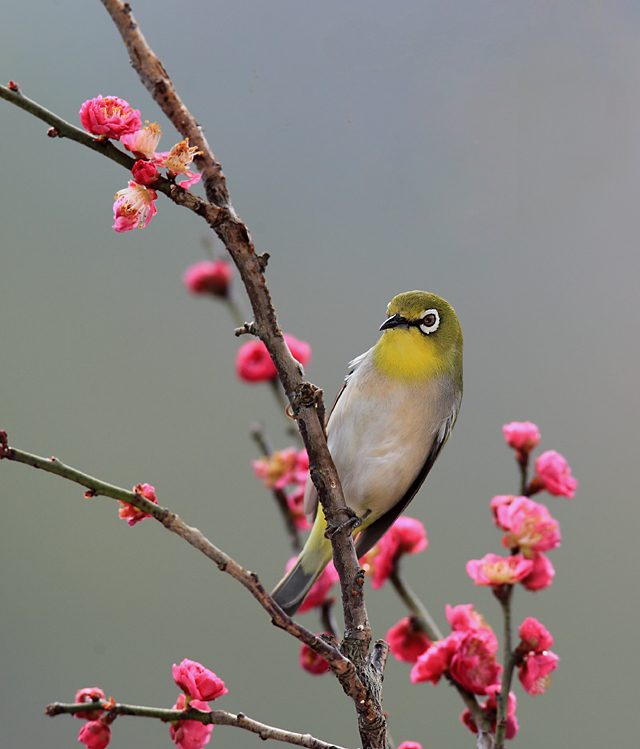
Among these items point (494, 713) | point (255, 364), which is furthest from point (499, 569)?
point (255, 364)

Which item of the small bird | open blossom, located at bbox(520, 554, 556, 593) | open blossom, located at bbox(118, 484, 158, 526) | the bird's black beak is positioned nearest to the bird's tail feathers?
the small bird

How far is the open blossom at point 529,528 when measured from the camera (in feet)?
3.27

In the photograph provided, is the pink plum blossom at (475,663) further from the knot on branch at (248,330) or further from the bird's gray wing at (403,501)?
the knot on branch at (248,330)

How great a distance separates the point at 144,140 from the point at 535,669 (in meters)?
0.87

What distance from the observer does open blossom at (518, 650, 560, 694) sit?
927 millimetres

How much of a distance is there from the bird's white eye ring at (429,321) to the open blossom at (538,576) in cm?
41

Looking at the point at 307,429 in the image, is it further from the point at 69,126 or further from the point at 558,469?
the point at 558,469

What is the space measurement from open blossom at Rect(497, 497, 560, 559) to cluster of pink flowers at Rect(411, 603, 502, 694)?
0.15 meters

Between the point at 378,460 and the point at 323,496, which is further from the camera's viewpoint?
the point at 378,460

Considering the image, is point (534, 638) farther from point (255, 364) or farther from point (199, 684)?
point (255, 364)

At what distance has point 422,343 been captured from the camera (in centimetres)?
114

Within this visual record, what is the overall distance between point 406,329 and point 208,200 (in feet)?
1.68

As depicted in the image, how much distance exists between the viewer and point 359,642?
0.76 meters

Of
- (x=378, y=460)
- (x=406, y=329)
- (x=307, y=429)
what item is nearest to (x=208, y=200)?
(x=307, y=429)
